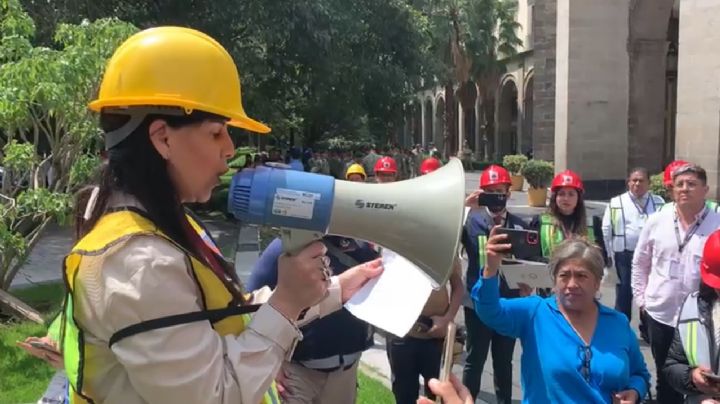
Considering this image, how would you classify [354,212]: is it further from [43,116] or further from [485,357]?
[43,116]

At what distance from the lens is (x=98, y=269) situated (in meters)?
1.43

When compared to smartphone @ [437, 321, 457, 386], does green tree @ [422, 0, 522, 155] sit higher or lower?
higher

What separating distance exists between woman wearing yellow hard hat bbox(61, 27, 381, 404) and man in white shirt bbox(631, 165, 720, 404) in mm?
4089

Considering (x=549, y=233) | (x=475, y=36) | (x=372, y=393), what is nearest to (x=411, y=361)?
(x=372, y=393)

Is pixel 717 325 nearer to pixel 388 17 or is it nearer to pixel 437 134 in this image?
pixel 388 17

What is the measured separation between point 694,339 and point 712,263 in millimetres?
380

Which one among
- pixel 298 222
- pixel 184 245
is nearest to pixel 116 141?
pixel 184 245

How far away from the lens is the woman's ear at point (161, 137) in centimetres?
157

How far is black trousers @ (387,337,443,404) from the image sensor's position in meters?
Answer: 4.38

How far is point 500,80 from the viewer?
45.2 m

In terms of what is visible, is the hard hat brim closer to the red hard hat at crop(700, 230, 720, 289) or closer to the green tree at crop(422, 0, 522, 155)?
the red hard hat at crop(700, 230, 720, 289)

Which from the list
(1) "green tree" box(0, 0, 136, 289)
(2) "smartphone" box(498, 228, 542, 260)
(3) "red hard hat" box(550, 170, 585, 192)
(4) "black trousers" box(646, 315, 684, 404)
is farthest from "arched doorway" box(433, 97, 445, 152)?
(2) "smartphone" box(498, 228, 542, 260)

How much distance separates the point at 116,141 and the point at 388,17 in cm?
1635

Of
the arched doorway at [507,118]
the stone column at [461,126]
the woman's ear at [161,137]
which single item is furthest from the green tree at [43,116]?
the stone column at [461,126]
